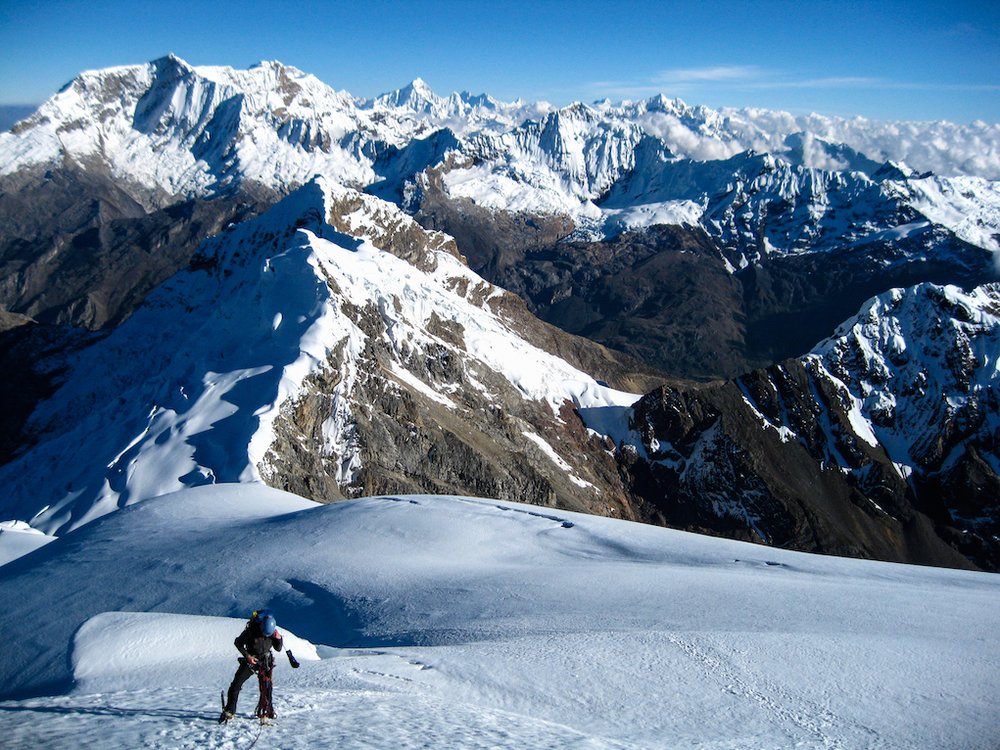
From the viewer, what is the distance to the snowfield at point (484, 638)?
51.6ft

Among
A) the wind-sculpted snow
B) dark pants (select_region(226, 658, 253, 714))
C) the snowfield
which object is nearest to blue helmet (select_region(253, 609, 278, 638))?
dark pants (select_region(226, 658, 253, 714))

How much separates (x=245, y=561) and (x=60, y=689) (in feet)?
37.0

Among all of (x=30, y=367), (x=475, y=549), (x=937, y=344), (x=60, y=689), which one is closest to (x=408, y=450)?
(x=475, y=549)

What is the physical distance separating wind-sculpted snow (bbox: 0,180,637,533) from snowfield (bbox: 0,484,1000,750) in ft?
101

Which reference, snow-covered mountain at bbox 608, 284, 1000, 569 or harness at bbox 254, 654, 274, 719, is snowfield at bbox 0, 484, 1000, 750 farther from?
snow-covered mountain at bbox 608, 284, 1000, 569

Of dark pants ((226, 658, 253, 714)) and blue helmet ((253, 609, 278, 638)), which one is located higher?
blue helmet ((253, 609, 278, 638))

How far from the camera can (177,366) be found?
82188mm

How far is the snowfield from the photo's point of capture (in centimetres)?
1573

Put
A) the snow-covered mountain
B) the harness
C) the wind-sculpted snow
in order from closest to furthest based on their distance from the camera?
the harness < the wind-sculpted snow < the snow-covered mountain

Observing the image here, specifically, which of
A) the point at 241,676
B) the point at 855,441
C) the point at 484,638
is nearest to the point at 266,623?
the point at 241,676

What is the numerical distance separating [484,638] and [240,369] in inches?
2402

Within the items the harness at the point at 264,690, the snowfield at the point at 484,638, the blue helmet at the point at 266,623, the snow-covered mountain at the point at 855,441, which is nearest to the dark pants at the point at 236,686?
the harness at the point at 264,690

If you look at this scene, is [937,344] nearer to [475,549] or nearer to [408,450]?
[408,450]

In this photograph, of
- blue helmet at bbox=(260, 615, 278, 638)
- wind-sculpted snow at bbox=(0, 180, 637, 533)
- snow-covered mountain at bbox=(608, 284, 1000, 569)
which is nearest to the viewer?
blue helmet at bbox=(260, 615, 278, 638)
